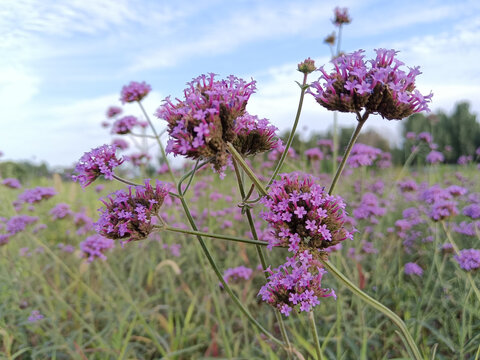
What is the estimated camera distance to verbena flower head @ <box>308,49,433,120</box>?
1.34 meters

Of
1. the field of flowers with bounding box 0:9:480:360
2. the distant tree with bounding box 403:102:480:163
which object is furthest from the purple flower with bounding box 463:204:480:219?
the distant tree with bounding box 403:102:480:163

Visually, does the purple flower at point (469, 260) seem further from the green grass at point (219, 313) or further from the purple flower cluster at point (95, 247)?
the purple flower cluster at point (95, 247)

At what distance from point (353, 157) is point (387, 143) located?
12.7 m

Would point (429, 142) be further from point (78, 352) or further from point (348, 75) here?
point (78, 352)

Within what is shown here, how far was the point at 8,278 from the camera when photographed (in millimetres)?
3500

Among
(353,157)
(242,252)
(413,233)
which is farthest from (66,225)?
(413,233)

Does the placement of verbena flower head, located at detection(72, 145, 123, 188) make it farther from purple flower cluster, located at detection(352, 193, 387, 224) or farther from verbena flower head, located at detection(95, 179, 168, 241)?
purple flower cluster, located at detection(352, 193, 387, 224)

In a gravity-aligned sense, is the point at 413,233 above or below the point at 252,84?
below

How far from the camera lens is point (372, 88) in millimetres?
1343

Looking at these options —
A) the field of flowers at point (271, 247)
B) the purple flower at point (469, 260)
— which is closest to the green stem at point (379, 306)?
the field of flowers at point (271, 247)

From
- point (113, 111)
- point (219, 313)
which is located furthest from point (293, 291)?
point (113, 111)

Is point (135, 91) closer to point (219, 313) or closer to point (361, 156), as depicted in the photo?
point (219, 313)

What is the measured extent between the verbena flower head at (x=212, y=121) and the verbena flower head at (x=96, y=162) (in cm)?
28

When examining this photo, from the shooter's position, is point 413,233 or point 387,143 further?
point 387,143
